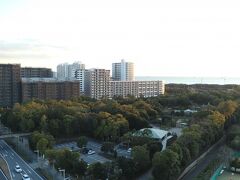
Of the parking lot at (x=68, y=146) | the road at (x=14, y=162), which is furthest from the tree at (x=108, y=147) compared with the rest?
the road at (x=14, y=162)

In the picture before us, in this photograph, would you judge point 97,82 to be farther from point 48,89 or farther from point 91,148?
point 91,148

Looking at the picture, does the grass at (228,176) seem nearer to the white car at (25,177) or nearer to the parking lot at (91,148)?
the parking lot at (91,148)

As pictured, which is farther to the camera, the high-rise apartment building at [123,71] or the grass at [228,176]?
the high-rise apartment building at [123,71]

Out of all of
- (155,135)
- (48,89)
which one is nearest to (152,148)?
(155,135)

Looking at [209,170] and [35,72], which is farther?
[35,72]

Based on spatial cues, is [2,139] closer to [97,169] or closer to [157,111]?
[97,169]

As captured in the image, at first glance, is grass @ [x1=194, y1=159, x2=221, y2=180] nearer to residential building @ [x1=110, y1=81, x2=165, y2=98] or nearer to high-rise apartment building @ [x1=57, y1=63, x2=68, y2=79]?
residential building @ [x1=110, y1=81, x2=165, y2=98]
